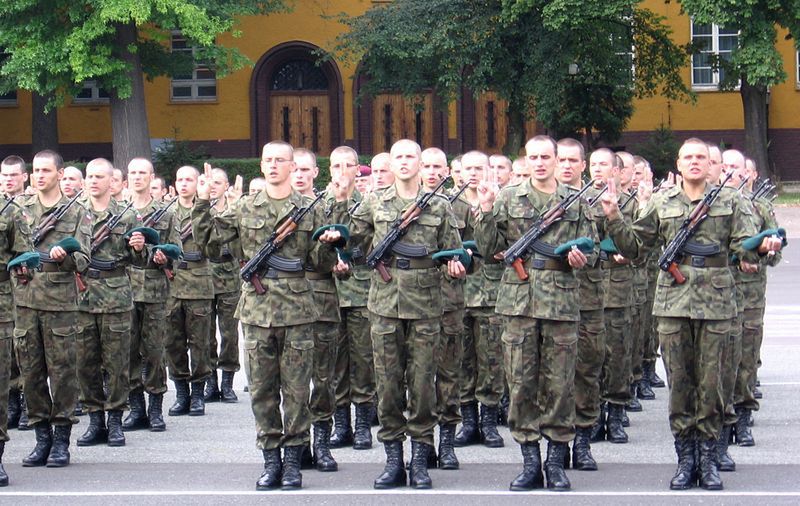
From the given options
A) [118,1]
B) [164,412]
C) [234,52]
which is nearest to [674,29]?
[234,52]

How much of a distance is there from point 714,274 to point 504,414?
340 cm

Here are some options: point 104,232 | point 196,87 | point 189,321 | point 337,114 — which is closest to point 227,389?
point 189,321

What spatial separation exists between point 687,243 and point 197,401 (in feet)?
18.0

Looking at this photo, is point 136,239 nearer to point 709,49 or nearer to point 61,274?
point 61,274

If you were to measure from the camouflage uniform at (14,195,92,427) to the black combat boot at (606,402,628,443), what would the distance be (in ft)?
13.7

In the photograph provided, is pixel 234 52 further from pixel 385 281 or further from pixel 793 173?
pixel 385 281

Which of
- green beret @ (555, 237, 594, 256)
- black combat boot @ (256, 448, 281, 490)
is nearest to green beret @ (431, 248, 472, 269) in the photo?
green beret @ (555, 237, 594, 256)

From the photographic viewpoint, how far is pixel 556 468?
10.0 metres

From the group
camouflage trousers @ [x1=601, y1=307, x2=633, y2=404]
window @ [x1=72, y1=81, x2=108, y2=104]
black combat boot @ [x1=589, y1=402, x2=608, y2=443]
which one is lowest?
black combat boot @ [x1=589, y1=402, x2=608, y2=443]

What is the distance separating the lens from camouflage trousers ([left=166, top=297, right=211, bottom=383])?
13734 millimetres

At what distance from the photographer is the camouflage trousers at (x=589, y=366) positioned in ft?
35.9

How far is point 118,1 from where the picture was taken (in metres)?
31.0

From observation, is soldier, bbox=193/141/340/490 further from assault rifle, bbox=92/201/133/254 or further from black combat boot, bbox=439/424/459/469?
assault rifle, bbox=92/201/133/254

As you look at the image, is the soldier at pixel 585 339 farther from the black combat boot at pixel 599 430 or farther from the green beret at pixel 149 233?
the green beret at pixel 149 233
